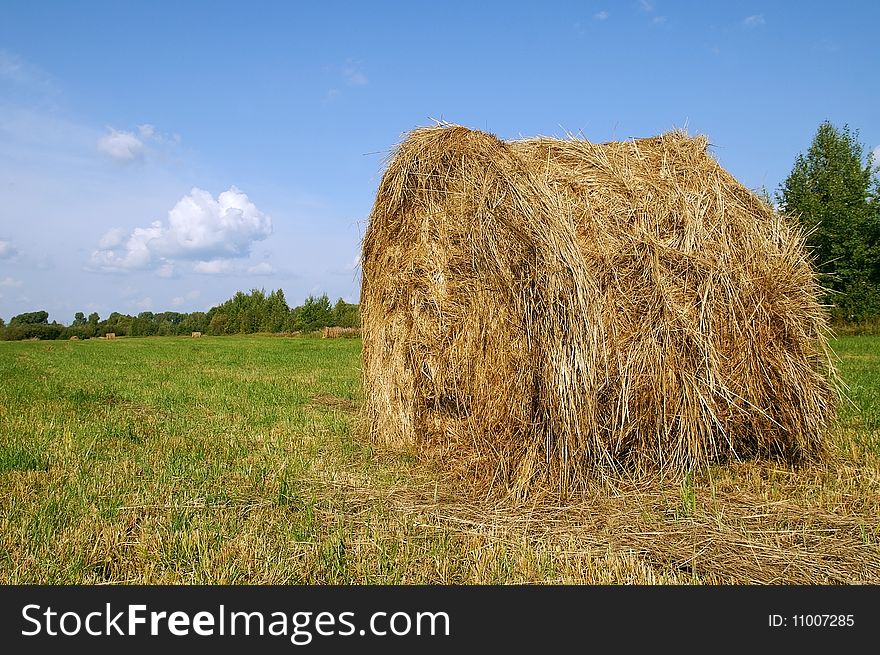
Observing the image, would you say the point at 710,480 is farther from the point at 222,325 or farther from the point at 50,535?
the point at 222,325

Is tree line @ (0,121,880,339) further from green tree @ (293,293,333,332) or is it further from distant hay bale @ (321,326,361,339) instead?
green tree @ (293,293,333,332)

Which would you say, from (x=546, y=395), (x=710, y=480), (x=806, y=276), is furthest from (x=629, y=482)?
(x=806, y=276)

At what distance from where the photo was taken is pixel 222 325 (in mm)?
95062

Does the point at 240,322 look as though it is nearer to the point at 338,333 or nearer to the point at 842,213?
the point at 338,333

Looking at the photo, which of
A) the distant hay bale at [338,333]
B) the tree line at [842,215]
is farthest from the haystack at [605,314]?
the distant hay bale at [338,333]

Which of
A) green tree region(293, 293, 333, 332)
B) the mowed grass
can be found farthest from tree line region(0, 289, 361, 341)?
the mowed grass

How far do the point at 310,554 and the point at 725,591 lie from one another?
222 cm

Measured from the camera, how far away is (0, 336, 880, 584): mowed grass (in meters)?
3.68

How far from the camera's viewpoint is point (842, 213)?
35031mm

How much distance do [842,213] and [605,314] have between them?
3641 cm

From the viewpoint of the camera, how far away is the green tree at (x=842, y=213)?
111 feet

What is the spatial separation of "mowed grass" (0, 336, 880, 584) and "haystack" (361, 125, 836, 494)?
14.8 inches

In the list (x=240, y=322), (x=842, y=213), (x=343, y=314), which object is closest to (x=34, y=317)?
(x=240, y=322)

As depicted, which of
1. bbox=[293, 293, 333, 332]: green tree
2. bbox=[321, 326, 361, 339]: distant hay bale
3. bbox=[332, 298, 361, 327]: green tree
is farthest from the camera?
bbox=[293, 293, 333, 332]: green tree
